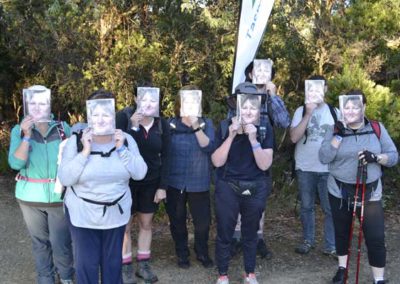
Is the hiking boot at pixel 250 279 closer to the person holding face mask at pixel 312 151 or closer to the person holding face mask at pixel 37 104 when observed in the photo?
the person holding face mask at pixel 312 151

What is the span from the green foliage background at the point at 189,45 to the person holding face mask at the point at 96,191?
13.1ft

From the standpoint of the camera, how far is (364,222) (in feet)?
14.2

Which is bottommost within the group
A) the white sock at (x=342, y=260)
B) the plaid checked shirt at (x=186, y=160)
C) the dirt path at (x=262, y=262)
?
the dirt path at (x=262, y=262)

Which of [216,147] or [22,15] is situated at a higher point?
[22,15]

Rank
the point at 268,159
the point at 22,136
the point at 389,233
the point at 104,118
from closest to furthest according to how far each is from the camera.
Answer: the point at 104,118
the point at 22,136
the point at 268,159
the point at 389,233

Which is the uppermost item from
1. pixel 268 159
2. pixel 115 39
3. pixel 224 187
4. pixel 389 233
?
pixel 115 39

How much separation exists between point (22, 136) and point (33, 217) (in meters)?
0.68

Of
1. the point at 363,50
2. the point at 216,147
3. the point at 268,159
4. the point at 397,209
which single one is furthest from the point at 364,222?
the point at 363,50

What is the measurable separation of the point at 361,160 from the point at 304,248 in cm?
179

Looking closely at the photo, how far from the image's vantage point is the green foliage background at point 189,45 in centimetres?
807

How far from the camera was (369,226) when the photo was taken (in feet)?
14.1

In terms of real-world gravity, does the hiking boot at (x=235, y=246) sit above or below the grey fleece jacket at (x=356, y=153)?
below

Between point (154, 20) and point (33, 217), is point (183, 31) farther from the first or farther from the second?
point (33, 217)

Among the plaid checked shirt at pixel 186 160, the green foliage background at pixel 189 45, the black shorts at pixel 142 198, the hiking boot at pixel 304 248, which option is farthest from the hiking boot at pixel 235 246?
the green foliage background at pixel 189 45
